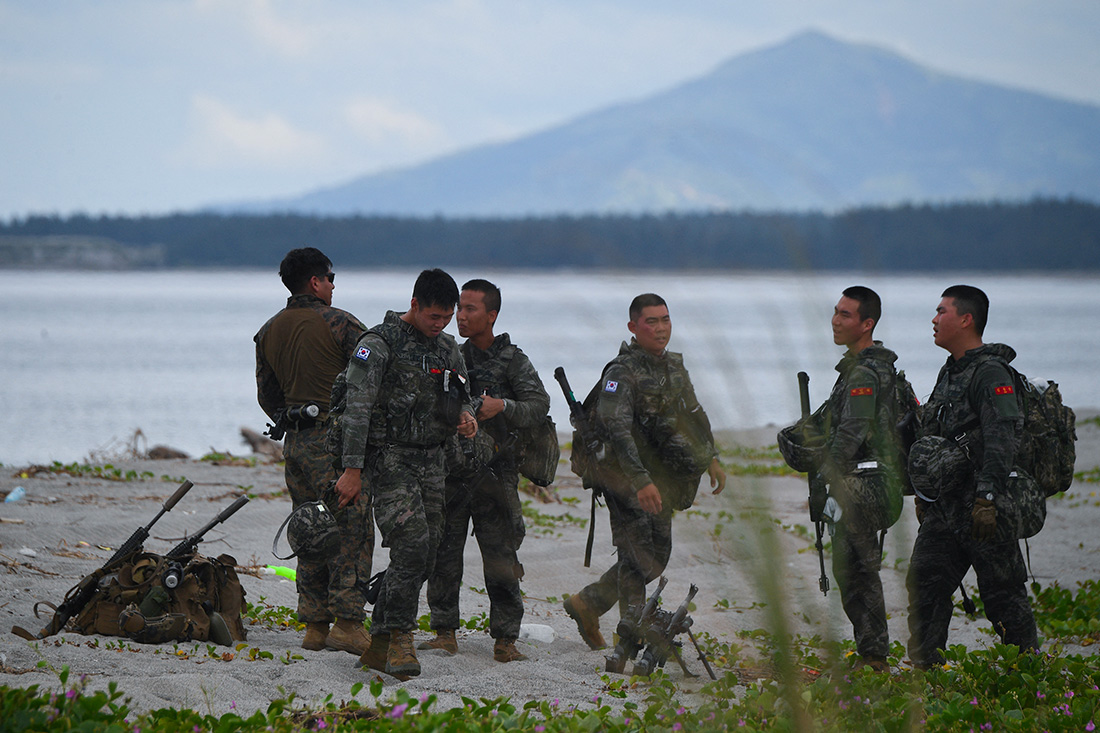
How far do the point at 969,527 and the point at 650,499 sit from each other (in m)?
1.74

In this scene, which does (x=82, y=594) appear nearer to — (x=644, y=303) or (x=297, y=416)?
(x=297, y=416)

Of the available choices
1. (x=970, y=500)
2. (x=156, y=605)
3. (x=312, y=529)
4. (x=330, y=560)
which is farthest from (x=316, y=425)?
(x=970, y=500)

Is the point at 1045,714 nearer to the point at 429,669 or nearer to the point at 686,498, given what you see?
the point at 686,498

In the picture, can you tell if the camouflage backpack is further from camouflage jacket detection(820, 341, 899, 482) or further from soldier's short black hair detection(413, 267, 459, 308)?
camouflage jacket detection(820, 341, 899, 482)

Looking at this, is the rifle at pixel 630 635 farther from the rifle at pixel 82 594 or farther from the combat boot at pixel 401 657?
the rifle at pixel 82 594

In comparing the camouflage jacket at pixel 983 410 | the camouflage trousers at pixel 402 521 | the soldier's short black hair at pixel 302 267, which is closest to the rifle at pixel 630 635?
the camouflage trousers at pixel 402 521

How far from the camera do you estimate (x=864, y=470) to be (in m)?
5.53

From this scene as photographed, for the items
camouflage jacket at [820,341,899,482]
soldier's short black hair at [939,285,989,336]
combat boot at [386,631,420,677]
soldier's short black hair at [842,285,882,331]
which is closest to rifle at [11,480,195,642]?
combat boot at [386,631,420,677]

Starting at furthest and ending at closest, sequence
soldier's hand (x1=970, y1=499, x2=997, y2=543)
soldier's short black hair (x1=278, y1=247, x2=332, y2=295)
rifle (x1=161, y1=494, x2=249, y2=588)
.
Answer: soldier's short black hair (x1=278, y1=247, x2=332, y2=295)
rifle (x1=161, y1=494, x2=249, y2=588)
soldier's hand (x1=970, y1=499, x2=997, y2=543)

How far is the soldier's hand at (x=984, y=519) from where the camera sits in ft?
Result: 16.9

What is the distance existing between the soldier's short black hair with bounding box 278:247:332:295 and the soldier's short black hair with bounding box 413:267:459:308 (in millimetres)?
1096

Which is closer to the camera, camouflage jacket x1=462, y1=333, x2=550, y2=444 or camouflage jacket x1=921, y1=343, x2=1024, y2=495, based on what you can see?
camouflage jacket x1=921, y1=343, x2=1024, y2=495

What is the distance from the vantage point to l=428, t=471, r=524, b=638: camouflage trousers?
19.7 ft

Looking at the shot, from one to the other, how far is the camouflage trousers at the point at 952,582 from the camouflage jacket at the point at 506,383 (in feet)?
7.77
